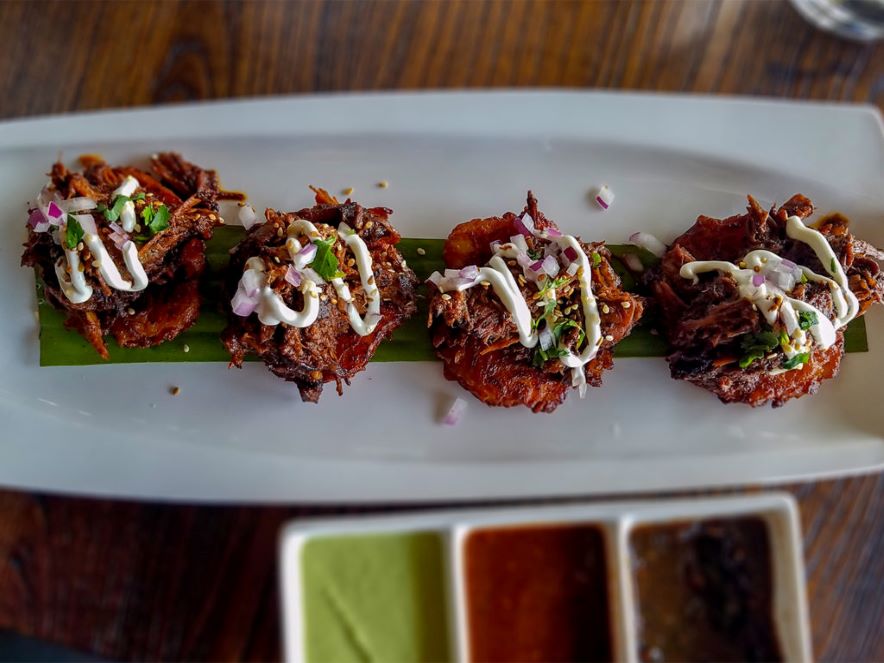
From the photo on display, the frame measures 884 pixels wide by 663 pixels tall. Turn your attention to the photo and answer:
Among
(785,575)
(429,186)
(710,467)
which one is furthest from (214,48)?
(785,575)

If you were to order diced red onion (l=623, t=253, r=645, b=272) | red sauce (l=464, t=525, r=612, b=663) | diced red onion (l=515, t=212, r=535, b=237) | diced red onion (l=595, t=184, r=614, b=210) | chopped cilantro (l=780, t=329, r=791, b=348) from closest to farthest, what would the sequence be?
chopped cilantro (l=780, t=329, r=791, b=348) < diced red onion (l=515, t=212, r=535, b=237) < diced red onion (l=623, t=253, r=645, b=272) < diced red onion (l=595, t=184, r=614, b=210) < red sauce (l=464, t=525, r=612, b=663)

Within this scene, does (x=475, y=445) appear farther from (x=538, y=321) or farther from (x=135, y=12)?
(x=135, y=12)

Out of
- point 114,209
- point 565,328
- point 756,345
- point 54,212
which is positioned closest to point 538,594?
point 565,328

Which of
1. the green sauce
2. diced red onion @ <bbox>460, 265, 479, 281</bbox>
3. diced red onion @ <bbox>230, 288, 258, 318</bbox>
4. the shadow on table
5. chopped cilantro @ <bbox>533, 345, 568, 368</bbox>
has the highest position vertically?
diced red onion @ <bbox>460, 265, 479, 281</bbox>

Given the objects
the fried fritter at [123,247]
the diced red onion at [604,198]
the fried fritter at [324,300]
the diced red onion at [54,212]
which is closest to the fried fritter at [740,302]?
the diced red onion at [604,198]

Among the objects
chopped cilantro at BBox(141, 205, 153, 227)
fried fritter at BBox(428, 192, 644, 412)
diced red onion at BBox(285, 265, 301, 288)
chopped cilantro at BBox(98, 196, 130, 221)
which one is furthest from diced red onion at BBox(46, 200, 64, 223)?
fried fritter at BBox(428, 192, 644, 412)

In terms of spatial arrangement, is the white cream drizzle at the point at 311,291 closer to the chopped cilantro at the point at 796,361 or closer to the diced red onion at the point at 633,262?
the diced red onion at the point at 633,262

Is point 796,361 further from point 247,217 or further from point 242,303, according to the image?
point 247,217

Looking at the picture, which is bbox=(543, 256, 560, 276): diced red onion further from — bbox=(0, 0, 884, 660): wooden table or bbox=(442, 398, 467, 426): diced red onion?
bbox=(0, 0, 884, 660): wooden table
